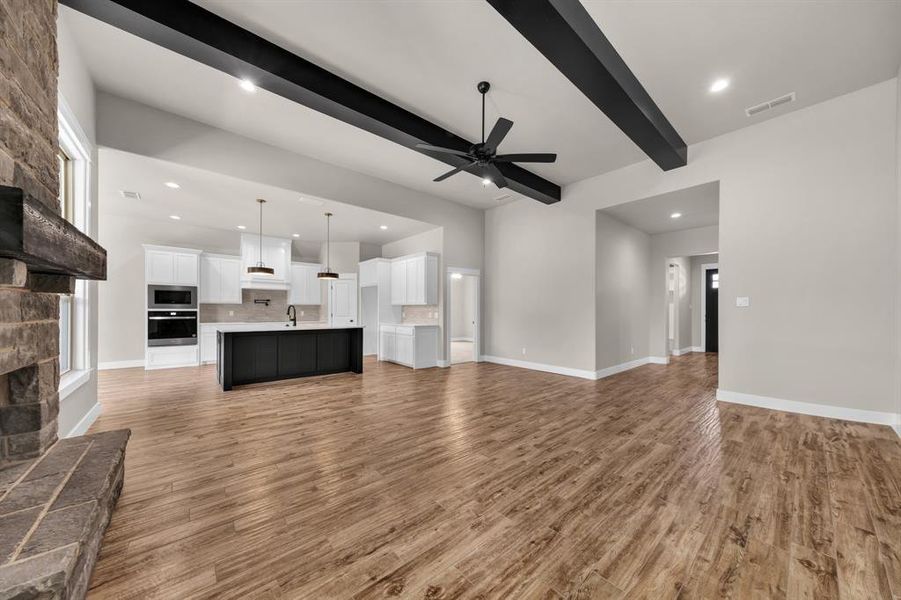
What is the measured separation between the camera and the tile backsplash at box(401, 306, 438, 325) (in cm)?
726

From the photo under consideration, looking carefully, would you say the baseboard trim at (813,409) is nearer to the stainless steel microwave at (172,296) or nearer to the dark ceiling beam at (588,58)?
the dark ceiling beam at (588,58)

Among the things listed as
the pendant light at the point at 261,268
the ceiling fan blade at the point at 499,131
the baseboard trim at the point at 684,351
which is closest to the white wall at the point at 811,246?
the ceiling fan blade at the point at 499,131

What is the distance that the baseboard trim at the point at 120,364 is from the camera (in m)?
6.48

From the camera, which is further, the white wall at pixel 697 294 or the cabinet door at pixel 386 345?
the white wall at pixel 697 294

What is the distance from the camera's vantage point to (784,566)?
1603mm

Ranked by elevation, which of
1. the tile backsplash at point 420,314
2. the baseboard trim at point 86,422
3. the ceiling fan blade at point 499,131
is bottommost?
the baseboard trim at point 86,422

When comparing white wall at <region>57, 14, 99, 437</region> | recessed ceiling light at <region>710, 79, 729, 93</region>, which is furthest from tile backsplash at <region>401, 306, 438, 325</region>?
recessed ceiling light at <region>710, 79, 729, 93</region>

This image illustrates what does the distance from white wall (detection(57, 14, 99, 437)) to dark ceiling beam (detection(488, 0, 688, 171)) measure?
335 cm

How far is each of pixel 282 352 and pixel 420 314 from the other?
9.95 ft

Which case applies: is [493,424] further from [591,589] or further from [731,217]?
[731,217]

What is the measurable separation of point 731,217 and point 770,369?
77.7 inches

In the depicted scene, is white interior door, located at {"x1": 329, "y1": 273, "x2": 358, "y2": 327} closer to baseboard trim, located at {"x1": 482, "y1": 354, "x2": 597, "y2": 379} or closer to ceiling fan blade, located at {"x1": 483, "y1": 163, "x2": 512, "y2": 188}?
baseboard trim, located at {"x1": 482, "y1": 354, "x2": 597, "y2": 379}

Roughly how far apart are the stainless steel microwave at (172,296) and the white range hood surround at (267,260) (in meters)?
0.99

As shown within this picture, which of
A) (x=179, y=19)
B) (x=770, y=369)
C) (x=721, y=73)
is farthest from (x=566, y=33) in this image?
(x=770, y=369)
